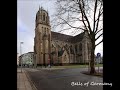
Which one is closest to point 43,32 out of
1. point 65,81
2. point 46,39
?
point 46,39

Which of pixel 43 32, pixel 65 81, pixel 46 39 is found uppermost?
pixel 43 32

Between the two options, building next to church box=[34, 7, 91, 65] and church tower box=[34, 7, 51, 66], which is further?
building next to church box=[34, 7, 91, 65]

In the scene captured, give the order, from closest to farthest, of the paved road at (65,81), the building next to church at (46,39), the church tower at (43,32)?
the paved road at (65,81) → the church tower at (43,32) → the building next to church at (46,39)

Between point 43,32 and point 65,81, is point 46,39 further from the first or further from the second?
point 65,81

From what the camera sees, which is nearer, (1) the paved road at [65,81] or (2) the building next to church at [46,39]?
(1) the paved road at [65,81]

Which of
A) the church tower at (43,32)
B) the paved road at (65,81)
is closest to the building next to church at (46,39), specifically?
the church tower at (43,32)

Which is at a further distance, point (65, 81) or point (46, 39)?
point (46, 39)

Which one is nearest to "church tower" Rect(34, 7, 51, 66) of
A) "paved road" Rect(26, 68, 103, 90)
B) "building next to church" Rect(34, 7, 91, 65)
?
"building next to church" Rect(34, 7, 91, 65)

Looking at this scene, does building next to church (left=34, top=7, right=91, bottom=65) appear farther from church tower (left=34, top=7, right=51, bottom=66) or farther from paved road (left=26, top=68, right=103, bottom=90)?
paved road (left=26, top=68, right=103, bottom=90)

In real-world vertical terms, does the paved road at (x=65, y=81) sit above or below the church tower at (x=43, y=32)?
below

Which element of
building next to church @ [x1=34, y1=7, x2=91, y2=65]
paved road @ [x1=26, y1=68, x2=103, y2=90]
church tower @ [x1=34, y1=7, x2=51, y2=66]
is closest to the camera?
paved road @ [x1=26, y1=68, x2=103, y2=90]

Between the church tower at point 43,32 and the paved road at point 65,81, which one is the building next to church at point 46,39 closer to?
the church tower at point 43,32
